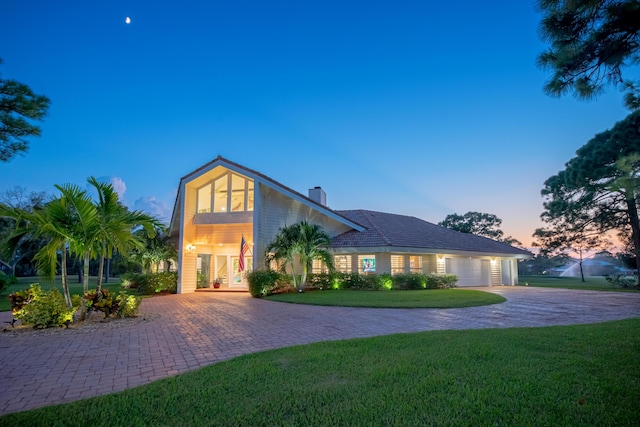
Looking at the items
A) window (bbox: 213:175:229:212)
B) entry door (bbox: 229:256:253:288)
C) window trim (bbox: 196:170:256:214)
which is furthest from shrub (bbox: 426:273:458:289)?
window (bbox: 213:175:229:212)

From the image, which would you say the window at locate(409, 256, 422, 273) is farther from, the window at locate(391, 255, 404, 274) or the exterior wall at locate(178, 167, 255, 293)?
the exterior wall at locate(178, 167, 255, 293)

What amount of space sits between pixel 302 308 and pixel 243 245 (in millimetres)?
6726

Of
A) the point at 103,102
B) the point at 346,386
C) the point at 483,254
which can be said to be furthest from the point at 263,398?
the point at 103,102

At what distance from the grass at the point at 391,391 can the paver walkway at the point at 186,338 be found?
705 millimetres

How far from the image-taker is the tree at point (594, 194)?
21219mm

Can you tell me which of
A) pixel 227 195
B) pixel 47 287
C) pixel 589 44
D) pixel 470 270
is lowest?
pixel 47 287

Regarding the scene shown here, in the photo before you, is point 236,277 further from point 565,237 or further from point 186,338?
point 565,237

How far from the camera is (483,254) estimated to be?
23734 millimetres

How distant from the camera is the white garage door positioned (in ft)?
75.2

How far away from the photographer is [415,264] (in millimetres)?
21172

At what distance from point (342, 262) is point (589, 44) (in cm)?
1674

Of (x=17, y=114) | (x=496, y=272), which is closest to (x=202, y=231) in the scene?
(x=17, y=114)

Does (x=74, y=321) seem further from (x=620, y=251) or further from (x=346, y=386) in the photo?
(x=620, y=251)

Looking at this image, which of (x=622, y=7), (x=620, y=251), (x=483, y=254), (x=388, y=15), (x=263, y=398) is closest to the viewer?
(x=263, y=398)
